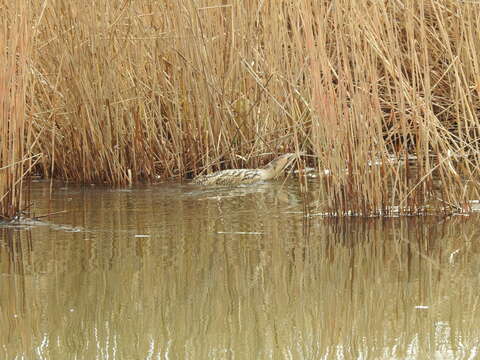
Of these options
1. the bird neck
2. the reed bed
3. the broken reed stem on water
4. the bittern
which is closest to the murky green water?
the broken reed stem on water

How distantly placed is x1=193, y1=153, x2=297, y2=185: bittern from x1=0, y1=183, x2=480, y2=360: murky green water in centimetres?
65

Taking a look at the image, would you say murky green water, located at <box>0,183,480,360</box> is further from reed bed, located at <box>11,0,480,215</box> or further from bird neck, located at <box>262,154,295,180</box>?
reed bed, located at <box>11,0,480,215</box>

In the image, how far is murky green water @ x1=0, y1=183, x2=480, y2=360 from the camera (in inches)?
117

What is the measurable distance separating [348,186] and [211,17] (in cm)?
197

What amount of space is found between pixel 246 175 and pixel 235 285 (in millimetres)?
2630

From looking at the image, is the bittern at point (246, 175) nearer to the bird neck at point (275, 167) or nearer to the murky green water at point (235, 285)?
the bird neck at point (275, 167)

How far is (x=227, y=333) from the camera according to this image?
3076 millimetres

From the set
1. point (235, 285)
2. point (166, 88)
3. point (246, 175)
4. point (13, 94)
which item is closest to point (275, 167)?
point (246, 175)

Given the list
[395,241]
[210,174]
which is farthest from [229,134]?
[395,241]

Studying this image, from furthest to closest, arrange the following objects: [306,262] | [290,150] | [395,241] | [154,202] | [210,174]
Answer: [290,150] → [210,174] → [154,202] → [395,241] → [306,262]

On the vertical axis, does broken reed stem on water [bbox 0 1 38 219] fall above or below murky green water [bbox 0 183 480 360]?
above

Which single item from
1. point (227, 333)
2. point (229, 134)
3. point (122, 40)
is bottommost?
point (227, 333)

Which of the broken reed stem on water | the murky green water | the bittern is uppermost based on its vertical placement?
the broken reed stem on water

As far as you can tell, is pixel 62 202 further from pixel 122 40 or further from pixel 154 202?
pixel 122 40
